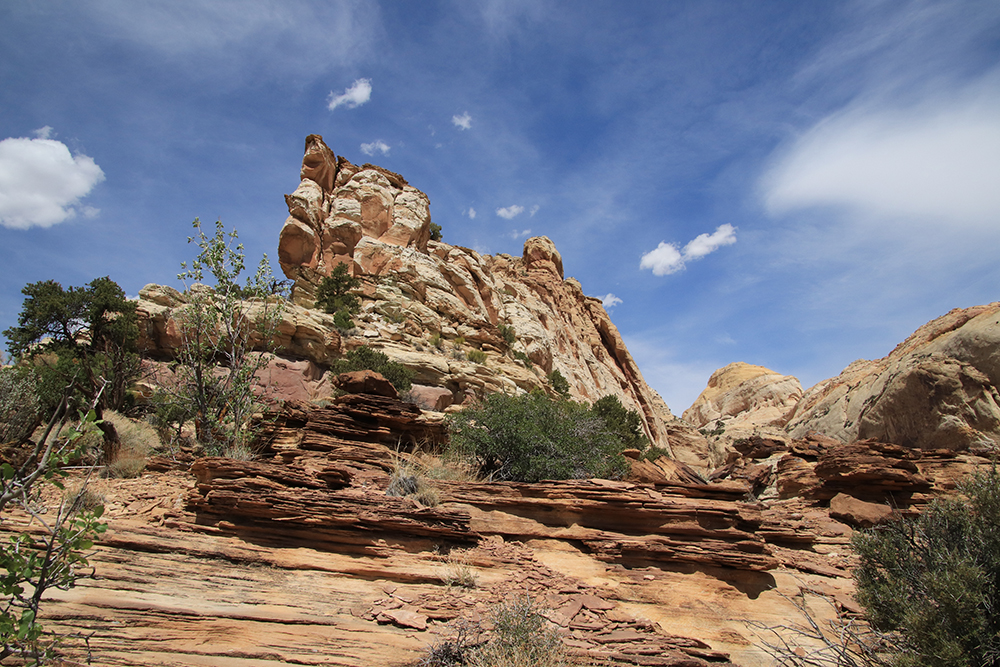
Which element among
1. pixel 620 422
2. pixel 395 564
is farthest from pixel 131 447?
pixel 620 422

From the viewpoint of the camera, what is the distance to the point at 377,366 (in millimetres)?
18594

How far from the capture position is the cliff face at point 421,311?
1952 cm

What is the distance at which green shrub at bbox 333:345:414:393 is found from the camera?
1802cm

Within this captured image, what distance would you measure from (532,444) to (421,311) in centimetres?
1759

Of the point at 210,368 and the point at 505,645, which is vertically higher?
the point at 210,368

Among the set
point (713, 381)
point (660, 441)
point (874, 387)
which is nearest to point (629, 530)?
point (874, 387)

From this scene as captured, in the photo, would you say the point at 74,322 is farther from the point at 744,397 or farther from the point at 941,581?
the point at 744,397

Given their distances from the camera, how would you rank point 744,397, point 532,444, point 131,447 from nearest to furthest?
1. point 131,447
2. point 532,444
3. point 744,397

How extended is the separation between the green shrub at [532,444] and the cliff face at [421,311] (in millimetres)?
6836

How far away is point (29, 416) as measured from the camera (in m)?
10.5

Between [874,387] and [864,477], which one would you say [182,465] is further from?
[874,387]

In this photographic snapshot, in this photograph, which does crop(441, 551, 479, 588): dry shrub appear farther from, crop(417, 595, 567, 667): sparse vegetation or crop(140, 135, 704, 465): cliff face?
crop(140, 135, 704, 465): cliff face

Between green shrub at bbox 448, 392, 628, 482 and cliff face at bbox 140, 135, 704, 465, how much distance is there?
6.84m

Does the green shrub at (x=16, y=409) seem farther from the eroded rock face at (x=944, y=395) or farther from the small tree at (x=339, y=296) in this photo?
the eroded rock face at (x=944, y=395)
